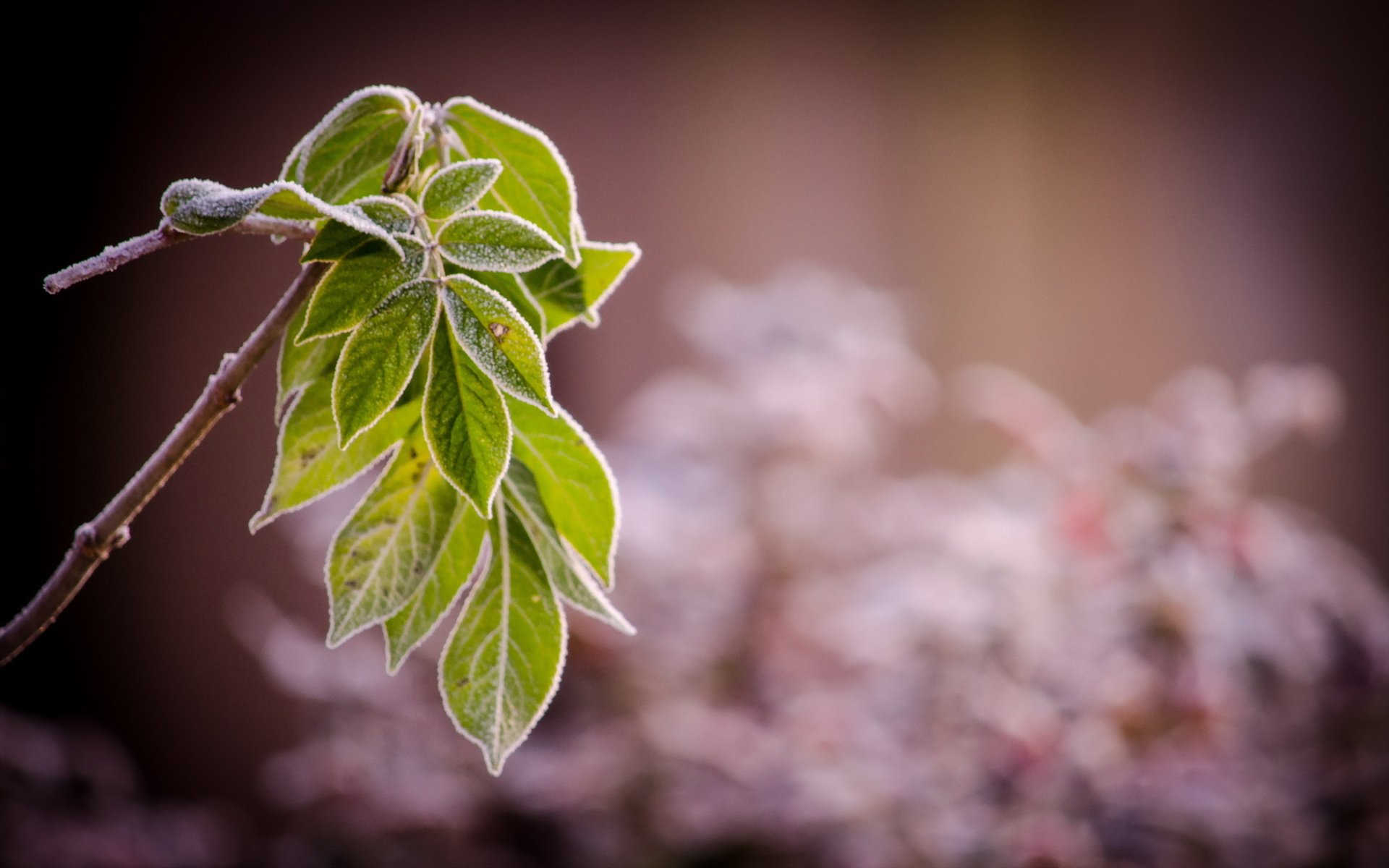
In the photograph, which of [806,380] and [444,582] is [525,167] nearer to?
[444,582]

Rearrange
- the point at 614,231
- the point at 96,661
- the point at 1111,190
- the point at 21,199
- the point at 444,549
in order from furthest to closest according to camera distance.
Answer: the point at 1111,190, the point at 614,231, the point at 96,661, the point at 21,199, the point at 444,549

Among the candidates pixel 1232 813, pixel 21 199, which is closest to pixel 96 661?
pixel 21 199

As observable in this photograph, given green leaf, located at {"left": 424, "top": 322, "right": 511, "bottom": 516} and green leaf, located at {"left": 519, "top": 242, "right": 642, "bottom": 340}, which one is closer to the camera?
green leaf, located at {"left": 424, "top": 322, "right": 511, "bottom": 516}

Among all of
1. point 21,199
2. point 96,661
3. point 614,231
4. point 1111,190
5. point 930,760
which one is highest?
point 1111,190

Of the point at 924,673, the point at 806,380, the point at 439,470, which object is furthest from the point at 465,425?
the point at 806,380

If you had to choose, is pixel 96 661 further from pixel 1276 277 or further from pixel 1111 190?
pixel 1276 277

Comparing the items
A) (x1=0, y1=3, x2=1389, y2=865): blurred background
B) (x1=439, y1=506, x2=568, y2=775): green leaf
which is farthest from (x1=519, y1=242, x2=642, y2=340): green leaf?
(x1=0, y1=3, x2=1389, y2=865): blurred background

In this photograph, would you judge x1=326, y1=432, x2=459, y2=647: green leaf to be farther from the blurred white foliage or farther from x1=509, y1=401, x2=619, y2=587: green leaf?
the blurred white foliage
